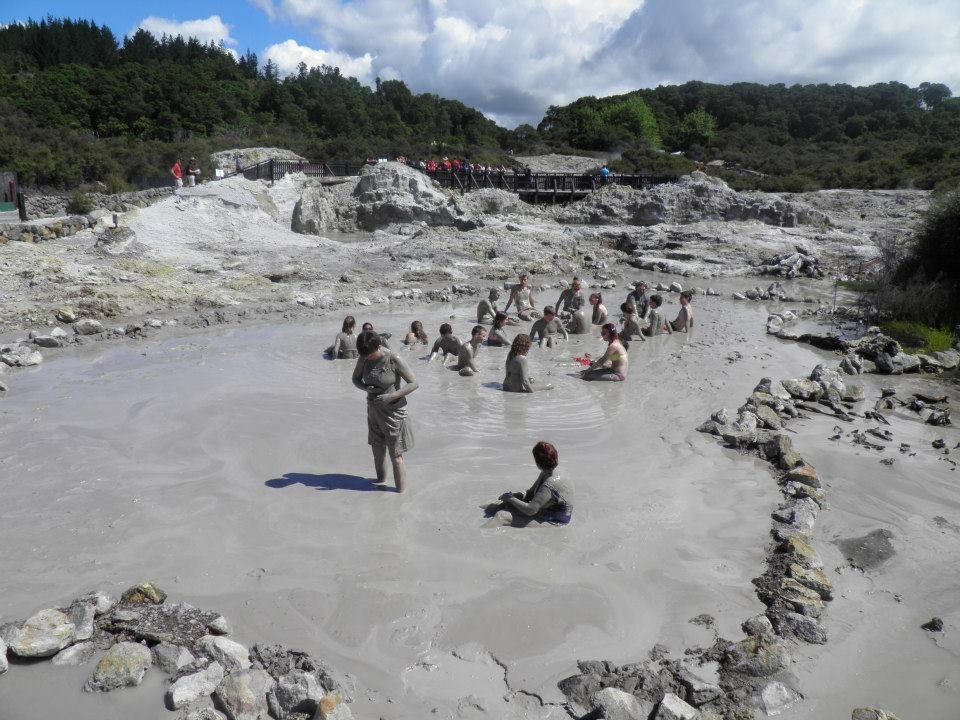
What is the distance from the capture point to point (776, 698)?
373 cm

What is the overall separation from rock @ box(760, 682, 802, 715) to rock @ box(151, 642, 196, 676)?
127 inches

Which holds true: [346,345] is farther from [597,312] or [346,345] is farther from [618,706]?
[618,706]

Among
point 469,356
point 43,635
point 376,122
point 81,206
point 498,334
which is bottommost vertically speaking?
point 43,635

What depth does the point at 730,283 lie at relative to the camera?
21.4 meters

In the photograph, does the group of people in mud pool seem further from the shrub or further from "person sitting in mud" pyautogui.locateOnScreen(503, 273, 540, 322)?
the shrub

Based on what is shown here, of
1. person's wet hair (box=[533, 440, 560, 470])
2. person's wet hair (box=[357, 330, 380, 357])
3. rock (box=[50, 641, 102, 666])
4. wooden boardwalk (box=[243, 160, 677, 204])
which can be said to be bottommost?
rock (box=[50, 641, 102, 666])

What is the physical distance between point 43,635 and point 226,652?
41.0 inches

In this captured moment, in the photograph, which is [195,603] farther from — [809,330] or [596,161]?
[596,161]

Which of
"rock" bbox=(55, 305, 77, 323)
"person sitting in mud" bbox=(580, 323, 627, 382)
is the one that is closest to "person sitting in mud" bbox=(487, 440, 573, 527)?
"person sitting in mud" bbox=(580, 323, 627, 382)

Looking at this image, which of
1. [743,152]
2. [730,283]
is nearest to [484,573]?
[730,283]

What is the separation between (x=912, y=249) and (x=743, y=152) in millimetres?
46113

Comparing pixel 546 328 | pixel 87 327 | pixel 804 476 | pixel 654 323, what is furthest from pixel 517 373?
pixel 87 327

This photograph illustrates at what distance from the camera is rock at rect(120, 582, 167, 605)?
4.25 metres

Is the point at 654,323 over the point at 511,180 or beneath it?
beneath
